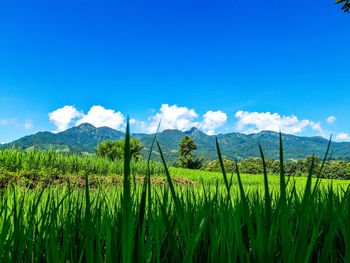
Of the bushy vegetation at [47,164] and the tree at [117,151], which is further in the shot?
the tree at [117,151]

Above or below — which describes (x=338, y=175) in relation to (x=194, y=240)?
below

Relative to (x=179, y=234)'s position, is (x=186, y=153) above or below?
above

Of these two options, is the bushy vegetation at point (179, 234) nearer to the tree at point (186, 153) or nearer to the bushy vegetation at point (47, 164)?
the bushy vegetation at point (47, 164)

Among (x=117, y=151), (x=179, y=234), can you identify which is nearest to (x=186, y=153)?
(x=117, y=151)

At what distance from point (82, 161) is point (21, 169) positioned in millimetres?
2349

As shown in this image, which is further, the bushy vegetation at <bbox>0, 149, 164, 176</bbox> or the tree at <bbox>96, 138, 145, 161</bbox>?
the tree at <bbox>96, 138, 145, 161</bbox>

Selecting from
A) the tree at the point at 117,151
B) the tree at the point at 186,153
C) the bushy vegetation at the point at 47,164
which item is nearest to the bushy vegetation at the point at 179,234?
the bushy vegetation at the point at 47,164

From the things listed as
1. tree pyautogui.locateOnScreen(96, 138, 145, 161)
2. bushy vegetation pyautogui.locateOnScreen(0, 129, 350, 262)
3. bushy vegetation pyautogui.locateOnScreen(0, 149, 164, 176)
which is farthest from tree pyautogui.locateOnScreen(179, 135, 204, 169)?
bushy vegetation pyautogui.locateOnScreen(0, 129, 350, 262)

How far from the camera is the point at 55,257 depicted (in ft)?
1.13

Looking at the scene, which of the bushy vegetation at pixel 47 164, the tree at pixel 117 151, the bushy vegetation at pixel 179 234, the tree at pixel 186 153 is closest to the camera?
the bushy vegetation at pixel 179 234

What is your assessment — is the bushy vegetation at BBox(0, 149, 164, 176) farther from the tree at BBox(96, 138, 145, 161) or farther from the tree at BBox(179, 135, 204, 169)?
the tree at BBox(179, 135, 204, 169)

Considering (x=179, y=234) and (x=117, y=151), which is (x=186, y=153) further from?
(x=179, y=234)

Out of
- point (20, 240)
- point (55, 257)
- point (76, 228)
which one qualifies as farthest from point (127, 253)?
point (76, 228)

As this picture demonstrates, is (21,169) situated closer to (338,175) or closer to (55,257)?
(55,257)
